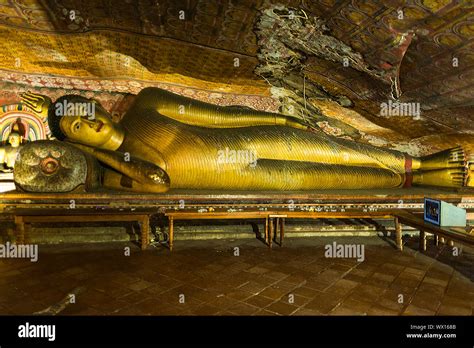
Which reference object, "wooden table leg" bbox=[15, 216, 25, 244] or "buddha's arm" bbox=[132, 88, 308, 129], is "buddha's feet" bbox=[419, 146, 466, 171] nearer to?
"buddha's arm" bbox=[132, 88, 308, 129]

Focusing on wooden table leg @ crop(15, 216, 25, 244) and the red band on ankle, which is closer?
wooden table leg @ crop(15, 216, 25, 244)

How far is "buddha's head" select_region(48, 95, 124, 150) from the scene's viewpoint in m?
4.13

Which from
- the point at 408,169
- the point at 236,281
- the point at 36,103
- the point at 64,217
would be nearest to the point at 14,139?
the point at 36,103

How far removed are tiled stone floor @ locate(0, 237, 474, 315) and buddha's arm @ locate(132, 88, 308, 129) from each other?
212cm

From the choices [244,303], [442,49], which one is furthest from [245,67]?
[244,303]

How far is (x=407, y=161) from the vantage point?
5055 millimetres

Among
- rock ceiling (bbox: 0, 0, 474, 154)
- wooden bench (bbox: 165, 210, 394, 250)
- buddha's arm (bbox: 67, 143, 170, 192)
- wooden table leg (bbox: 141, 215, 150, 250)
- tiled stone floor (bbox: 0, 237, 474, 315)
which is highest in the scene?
rock ceiling (bbox: 0, 0, 474, 154)

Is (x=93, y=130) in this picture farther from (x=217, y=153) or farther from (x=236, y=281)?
(x=236, y=281)

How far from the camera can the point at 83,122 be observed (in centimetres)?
415

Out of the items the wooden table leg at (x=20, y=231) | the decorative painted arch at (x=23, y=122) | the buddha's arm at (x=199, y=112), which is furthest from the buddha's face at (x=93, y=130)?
the decorative painted arch at (x=23, y=122)

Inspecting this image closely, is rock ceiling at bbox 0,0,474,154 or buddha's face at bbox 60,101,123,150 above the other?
rock ceiling at bbox 0,0,474,154

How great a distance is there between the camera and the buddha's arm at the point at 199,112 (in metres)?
4.79

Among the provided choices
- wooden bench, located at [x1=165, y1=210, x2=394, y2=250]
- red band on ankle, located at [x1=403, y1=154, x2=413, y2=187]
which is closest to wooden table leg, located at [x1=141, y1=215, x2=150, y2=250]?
wooden bench, located at [x1=165, y1=210, x2=394, y2=250]

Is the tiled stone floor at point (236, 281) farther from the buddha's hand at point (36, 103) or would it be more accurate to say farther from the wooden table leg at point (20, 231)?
the buddha's hand at point (36, 103)
